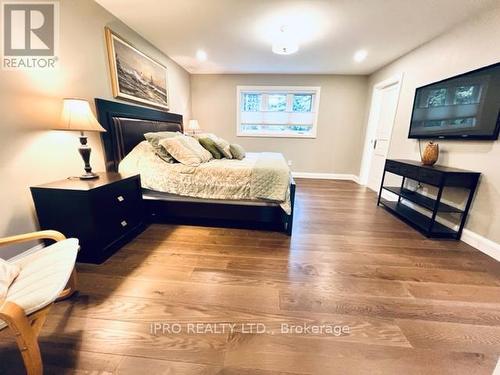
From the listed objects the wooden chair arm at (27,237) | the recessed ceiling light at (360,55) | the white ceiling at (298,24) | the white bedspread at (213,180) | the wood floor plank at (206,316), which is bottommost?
the wood floor plank at (206,316)

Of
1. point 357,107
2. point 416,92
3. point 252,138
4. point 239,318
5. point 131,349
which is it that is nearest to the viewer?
point 131,349

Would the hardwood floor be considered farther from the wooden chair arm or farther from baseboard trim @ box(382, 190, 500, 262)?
the wooden chair arm

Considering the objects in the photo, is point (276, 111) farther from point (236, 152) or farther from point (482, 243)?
point (482, 243)

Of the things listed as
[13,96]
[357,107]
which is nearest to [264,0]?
[13,96]

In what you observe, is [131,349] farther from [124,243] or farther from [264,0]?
[264,0]

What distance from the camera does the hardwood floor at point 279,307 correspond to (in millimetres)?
1029

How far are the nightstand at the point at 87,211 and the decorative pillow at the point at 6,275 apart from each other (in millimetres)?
606

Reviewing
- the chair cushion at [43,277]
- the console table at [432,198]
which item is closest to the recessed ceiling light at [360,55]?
the console table at [432,198]

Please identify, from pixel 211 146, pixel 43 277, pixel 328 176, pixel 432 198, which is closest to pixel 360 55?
pixel 432 198

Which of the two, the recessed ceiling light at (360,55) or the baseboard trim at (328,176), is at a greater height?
the recessed ceiling light at (360,55)

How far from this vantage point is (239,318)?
1265mm

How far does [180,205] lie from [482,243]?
3150mm

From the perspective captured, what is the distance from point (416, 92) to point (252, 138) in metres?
3.23

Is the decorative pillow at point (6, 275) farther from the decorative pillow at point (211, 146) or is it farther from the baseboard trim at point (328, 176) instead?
the baseboard trim at point (328, 176)
